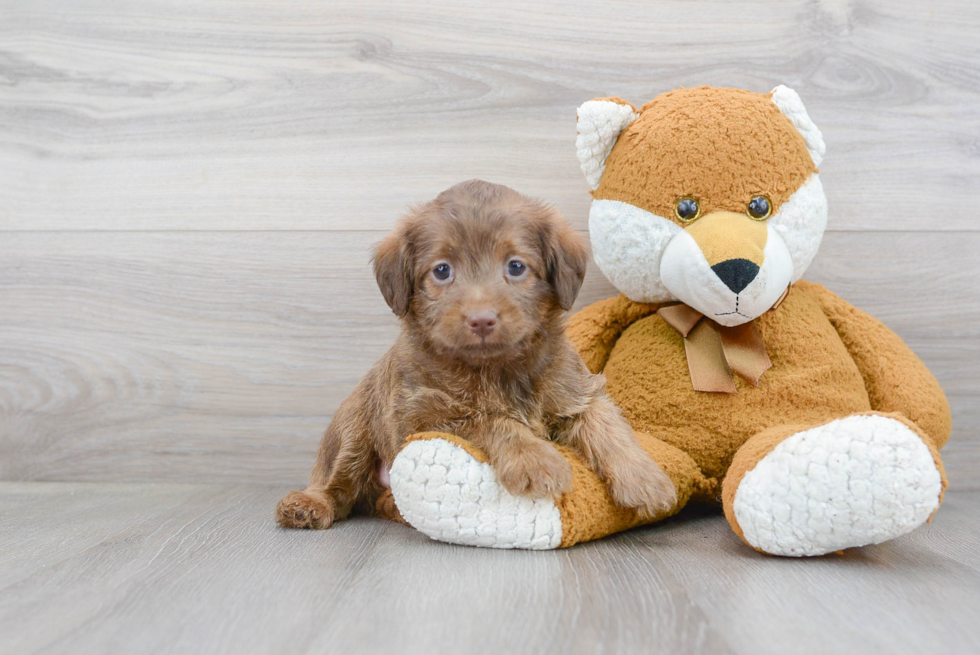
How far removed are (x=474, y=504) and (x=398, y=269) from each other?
0.61 m

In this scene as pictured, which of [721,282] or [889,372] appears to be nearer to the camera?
[721,282]

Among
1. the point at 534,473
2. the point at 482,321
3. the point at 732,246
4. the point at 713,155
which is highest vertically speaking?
the point at 713,155

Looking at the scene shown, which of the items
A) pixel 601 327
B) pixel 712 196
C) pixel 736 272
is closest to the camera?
pixel 736 272

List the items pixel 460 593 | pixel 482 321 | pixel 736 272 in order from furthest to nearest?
pixel 736 272, pixel 482 321, pixel 460 593

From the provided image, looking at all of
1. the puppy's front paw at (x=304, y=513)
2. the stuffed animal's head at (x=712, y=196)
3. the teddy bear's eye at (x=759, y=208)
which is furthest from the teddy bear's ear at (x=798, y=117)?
the puppy's front paw at (x=304, y=513)

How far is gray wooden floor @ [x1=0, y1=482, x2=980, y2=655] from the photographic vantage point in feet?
4.25

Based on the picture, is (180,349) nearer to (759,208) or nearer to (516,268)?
(516,268)

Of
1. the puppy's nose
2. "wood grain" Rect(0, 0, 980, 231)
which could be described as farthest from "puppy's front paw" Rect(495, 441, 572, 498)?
"wood grain" Rect(0, 0, 980, 231)

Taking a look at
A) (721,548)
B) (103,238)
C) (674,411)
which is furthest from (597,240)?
(103,238)

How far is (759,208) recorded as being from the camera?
2.05m

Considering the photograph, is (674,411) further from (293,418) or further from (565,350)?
(293,418)

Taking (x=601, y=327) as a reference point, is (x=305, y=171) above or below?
above

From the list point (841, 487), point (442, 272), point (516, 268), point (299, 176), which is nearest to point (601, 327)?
point (516, 268)

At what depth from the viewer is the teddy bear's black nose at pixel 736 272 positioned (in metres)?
1.93
